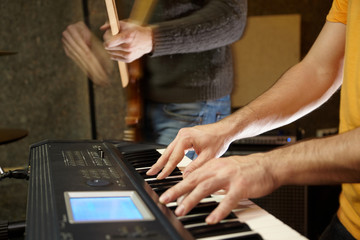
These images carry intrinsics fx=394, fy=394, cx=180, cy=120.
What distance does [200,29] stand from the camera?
1690mm

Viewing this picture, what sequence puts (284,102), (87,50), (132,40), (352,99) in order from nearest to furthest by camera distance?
(352,99)
(284,102)
(132,40)
(87,50)

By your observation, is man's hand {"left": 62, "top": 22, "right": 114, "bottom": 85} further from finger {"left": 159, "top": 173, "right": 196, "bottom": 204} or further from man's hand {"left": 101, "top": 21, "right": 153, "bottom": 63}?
finger {"left": 159, "top": 173, "right": 196, "bottom": 204}

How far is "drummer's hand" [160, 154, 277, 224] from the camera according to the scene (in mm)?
755

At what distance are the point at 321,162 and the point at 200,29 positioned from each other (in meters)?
1.04

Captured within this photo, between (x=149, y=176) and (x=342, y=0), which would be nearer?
(x=149, y=176)

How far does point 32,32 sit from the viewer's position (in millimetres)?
3572

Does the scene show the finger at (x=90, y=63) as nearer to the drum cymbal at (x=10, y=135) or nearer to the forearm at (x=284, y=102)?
the drum cymbal at (x=10, y=135)

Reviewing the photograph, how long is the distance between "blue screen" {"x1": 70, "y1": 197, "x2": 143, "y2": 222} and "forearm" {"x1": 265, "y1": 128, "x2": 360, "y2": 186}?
0.96 ft

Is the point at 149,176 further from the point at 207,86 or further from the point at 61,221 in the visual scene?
the point at 207,86

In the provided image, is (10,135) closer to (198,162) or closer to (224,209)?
(198,162)

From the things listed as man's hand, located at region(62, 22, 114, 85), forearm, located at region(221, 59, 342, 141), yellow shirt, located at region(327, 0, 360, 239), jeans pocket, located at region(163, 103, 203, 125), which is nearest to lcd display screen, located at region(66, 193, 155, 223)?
forearm, located at region(221, 59, 342, 141)

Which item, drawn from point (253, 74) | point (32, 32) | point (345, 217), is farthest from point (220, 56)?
point (32, 32)

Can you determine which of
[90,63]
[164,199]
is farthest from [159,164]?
[90,63]

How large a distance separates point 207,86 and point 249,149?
3.63 ft
